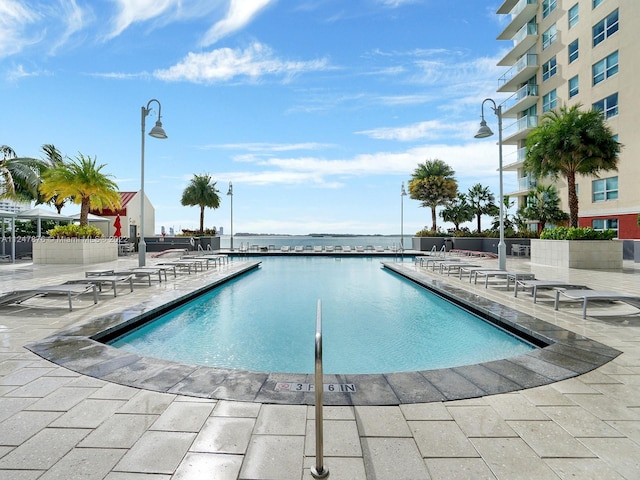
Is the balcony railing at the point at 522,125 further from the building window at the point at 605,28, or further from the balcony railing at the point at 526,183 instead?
the building window at the point at 605,28

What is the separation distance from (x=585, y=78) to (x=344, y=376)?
26.7 meters

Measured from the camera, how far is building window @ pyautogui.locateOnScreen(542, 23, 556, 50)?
25291 millimetres

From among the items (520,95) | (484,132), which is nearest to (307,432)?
(484,132)

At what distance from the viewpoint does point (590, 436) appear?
2613 mm

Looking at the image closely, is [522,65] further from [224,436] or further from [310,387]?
[224,436]

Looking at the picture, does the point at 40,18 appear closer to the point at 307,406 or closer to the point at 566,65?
the point at 307,406

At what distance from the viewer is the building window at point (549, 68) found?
25359 mm

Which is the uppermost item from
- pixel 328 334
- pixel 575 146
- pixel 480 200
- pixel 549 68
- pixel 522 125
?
pixel 549 68

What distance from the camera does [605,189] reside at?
2061cm

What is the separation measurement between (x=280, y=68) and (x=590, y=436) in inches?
688

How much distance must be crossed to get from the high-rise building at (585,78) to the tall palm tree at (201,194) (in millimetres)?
27163

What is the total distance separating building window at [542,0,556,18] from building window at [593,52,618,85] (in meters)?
7.39

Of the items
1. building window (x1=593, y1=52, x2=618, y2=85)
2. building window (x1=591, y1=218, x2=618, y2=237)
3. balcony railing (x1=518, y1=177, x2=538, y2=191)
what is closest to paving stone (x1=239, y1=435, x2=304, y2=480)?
building window (x1=591, y1=218, x2=618, y2=237)

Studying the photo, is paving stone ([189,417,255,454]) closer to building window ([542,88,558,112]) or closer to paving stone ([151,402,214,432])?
paving stone ([151,402,214,432])
